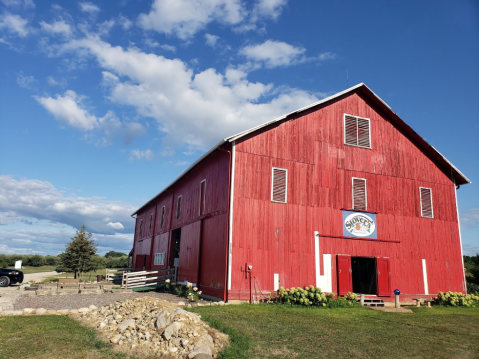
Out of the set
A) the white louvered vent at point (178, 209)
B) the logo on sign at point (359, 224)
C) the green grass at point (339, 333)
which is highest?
the white louvered vent at point (178, 209)

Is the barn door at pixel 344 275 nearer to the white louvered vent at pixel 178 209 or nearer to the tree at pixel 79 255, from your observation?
the white louvered vent at pixel 178 209

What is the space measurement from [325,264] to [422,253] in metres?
6.03

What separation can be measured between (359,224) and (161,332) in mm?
12029

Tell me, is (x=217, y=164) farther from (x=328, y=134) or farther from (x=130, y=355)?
(x=130, y=355)

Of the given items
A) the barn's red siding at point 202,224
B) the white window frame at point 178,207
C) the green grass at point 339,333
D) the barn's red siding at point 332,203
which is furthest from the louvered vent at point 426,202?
the white window frame at point 178,207

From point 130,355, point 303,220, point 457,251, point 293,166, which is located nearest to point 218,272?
point 303,220

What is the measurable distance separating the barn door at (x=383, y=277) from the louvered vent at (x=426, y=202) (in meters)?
3.87

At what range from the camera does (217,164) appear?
18.3m

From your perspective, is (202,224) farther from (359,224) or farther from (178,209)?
(359,224)

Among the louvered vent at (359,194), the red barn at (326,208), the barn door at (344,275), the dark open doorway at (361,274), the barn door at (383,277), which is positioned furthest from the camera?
the dark open doorway at (361,274)

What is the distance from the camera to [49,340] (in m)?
9.38

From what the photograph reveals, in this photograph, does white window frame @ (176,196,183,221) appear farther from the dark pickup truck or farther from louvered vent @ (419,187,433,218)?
louvered vent @ (419,187,433,218)

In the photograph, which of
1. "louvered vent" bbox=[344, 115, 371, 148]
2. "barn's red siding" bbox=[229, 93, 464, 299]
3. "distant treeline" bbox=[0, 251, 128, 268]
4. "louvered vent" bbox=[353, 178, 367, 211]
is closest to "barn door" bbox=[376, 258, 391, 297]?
"barn's red siding" bbox=[229, 93, 464, 299]

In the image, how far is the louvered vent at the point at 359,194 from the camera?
18.6 metres
